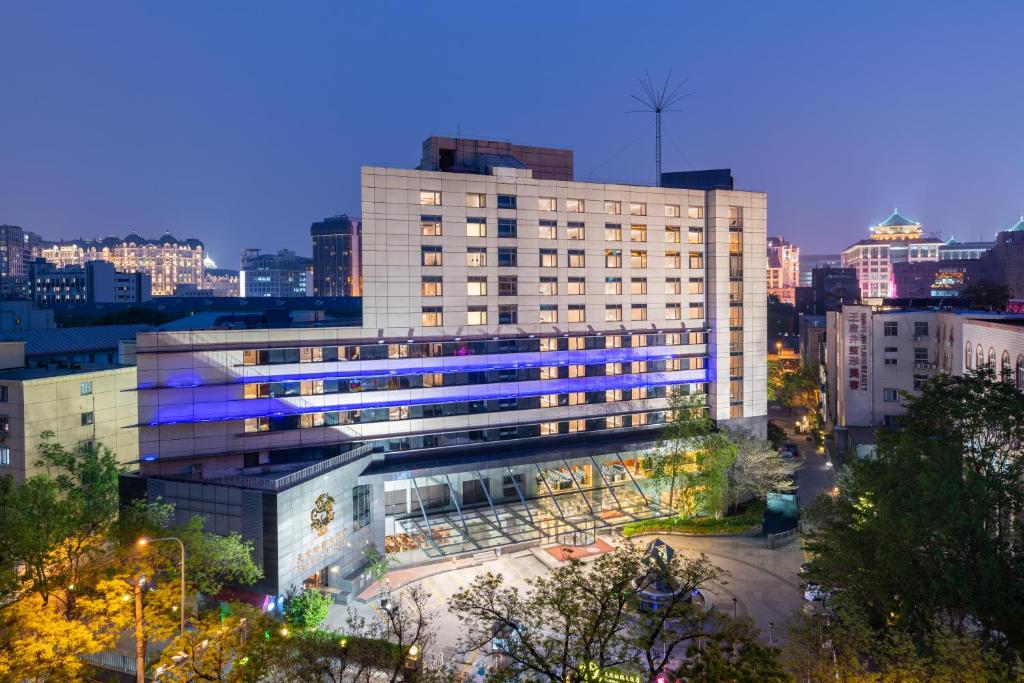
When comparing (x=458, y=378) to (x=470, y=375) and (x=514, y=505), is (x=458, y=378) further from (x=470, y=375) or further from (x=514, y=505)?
(x=514, y=505)

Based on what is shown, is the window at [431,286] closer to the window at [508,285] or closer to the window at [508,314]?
the window at [508,285]

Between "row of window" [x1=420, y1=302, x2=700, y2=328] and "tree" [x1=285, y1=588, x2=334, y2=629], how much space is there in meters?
27.4

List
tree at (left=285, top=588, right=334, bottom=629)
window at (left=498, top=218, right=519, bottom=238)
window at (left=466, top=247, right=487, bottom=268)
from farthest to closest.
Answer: window at (left=498, top=218, right=519, bottom=238) < window at (left=466, top=247, right=487, bottom=268) < tree at (left=285, top=588, right=334, bottom=629)

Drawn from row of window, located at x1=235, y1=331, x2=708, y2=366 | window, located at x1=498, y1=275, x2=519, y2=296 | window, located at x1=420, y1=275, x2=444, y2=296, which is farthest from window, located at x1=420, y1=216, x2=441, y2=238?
row of window, located at x1=235, y1=331, x2=708, y2=366

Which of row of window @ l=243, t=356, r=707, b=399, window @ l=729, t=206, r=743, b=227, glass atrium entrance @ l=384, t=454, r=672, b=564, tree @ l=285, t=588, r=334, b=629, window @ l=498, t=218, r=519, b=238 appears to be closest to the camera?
tree @ l=285, t=588, r=334, b=629

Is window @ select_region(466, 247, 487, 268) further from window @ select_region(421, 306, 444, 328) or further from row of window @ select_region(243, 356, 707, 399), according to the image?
row of window @ select_region(243, 356, 707, 399)

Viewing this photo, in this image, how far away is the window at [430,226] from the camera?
60906mm

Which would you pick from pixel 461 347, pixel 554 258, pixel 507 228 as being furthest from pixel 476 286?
pixel 554 258

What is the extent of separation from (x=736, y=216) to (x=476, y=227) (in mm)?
29890

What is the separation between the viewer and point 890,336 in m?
78.8

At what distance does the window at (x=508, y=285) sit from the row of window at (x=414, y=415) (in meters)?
10.4

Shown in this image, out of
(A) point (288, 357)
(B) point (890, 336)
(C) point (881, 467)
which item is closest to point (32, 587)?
(A) point (288, 357)

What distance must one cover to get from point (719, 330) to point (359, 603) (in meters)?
47.0

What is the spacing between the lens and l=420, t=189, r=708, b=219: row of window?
201ft
